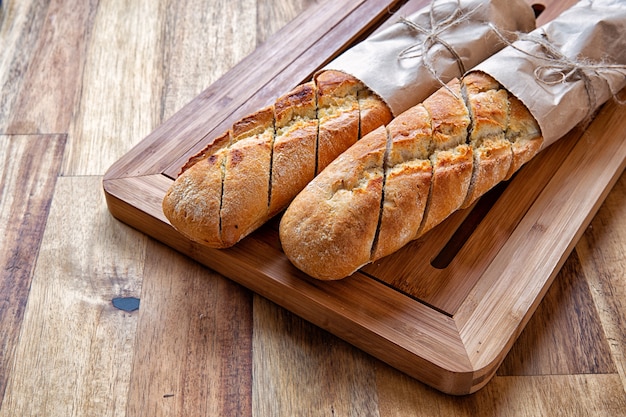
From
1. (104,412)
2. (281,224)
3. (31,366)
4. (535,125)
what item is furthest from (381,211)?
(31,366)

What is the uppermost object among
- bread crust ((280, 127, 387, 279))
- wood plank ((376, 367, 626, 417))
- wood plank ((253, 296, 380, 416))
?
bread crust ((280, 127, 387, 279))

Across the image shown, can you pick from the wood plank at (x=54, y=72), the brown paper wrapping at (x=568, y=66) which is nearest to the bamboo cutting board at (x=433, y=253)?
the brown paper wrapping at (x=568, y=66)

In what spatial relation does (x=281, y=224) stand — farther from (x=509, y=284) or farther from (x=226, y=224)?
(x=509, y=284)

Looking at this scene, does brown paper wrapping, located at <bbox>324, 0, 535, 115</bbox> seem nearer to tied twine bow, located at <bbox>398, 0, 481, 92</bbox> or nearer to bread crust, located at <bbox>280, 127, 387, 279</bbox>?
tied twine bow, located at <bbox>398, 0, 481, 92</bbox>

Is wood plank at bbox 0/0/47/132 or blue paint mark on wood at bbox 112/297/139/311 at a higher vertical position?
wood plank at bbox 0/0/47/132

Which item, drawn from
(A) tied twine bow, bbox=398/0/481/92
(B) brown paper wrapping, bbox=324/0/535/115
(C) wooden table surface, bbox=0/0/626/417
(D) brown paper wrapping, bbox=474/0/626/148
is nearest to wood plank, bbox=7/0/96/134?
(C) wooden table surface, bbox=0/0/626/417

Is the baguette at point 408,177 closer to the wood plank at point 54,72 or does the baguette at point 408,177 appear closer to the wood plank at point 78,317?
the wood plank at point 78,317
